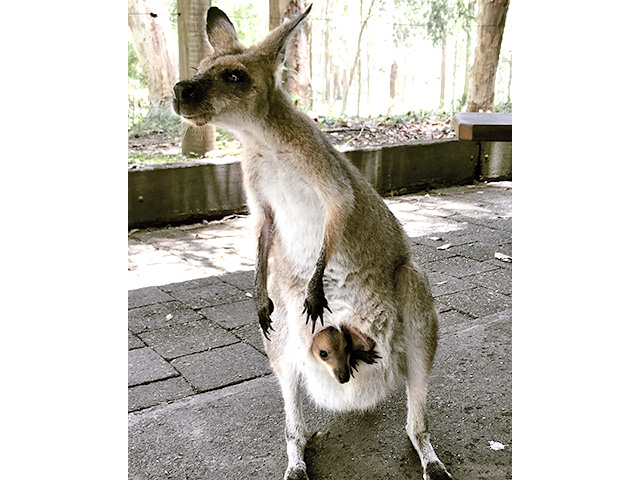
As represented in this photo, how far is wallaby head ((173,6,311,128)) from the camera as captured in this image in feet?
4.77

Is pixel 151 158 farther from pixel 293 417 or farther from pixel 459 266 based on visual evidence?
pixel 293 417

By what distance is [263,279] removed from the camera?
1945mm

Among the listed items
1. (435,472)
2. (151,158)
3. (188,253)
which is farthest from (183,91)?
(151,158)

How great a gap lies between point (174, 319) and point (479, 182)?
433 cm

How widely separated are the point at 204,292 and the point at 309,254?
206 cm

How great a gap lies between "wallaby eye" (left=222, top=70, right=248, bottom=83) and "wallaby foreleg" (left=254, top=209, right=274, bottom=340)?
0.50 meters

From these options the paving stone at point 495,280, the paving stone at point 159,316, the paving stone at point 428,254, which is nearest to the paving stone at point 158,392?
the paving stone at point 159,316

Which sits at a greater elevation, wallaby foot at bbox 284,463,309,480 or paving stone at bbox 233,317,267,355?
paving stone at bbox 233,317,267,355

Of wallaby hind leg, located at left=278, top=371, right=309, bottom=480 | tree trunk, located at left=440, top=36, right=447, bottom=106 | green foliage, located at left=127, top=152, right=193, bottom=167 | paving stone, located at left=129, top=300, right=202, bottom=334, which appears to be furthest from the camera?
tree trunk, located at left=440, top=36, right=447, bottom=106

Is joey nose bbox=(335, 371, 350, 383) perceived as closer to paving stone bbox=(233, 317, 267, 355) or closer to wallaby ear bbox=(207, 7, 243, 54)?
wallaby ear bbox=(207, 7, 243, 54)

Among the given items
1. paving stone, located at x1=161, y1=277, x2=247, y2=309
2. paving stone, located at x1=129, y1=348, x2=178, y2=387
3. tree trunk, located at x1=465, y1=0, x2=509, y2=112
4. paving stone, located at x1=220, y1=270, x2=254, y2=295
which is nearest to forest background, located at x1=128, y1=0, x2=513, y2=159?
tree trunk, located at x1=465, y1=0, x2=509, y2=112
